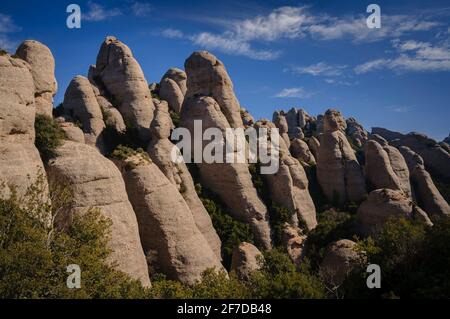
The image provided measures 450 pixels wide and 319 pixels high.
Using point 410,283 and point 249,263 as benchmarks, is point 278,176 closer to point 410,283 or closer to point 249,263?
point 249,263

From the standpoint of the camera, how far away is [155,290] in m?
21.5

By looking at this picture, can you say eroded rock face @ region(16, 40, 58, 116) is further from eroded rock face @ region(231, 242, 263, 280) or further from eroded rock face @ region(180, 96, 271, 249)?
eroded rock face @ region(231, 242, 263, 280)

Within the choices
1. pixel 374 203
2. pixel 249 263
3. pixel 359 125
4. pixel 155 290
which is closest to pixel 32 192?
pixel 155 290

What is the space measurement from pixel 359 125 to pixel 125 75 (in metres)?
94.3

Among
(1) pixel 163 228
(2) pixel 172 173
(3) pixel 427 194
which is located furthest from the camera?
(3) pixel 427 194

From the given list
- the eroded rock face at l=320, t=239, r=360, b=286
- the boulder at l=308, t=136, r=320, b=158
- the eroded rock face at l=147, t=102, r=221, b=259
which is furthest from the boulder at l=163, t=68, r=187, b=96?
the eroded rock face at l=320, t=239, r=360, b=286

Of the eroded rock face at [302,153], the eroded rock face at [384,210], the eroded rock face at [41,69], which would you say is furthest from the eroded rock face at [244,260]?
the eroded rock face at [302,153]

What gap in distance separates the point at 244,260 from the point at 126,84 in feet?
90.3

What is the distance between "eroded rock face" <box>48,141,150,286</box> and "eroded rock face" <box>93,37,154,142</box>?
55.1ft

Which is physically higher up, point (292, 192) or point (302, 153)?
point (302, 153)

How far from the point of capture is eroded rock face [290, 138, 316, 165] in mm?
64375

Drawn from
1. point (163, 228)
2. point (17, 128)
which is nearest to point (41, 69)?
point (17, 128)

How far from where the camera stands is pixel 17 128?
24.6 meters

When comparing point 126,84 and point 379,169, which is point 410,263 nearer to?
point 379,169
